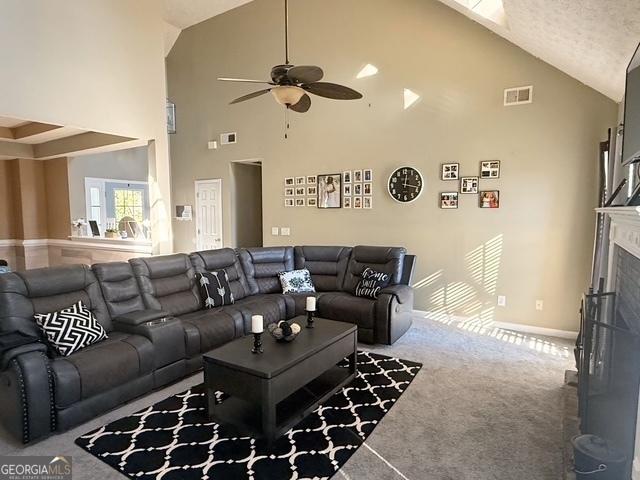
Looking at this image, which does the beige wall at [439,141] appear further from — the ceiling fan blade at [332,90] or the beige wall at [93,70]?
the ceiling fan blade at [332,90]

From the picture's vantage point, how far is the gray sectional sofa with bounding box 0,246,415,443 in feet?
7.95

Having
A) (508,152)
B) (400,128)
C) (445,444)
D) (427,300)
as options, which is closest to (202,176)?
(400,128)

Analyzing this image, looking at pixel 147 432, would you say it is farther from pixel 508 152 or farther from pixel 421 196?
pixel 508 152

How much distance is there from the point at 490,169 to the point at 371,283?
2.05m

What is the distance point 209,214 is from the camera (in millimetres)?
7258

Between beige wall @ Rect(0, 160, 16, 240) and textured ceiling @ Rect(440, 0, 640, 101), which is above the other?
textured ceiling @ Rect(440, 0, 640, 101)

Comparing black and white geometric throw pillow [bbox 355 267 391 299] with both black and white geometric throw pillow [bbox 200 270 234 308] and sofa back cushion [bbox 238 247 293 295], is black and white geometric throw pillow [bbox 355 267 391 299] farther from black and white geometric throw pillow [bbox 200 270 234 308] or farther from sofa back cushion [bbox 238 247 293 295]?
black and white geometric throw pillow [bbox 200 270 234 308]

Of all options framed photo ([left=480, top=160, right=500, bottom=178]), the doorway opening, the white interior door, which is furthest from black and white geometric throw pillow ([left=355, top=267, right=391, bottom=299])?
the white interior door

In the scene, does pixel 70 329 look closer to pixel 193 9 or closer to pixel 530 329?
pixel 530 329

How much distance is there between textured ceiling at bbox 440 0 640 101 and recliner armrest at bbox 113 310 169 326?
376 cm

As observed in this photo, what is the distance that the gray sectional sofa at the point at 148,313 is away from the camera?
7.95ft

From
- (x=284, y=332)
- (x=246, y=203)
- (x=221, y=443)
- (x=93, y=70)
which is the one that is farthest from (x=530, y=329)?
(x=93, y=70)

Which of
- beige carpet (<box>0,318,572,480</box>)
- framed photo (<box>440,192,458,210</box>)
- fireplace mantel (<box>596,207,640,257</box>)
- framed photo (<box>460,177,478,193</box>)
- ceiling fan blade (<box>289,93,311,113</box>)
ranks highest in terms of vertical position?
ceiling fan blade (<box>289,93,311,113</box>)

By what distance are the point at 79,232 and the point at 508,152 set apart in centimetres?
717
